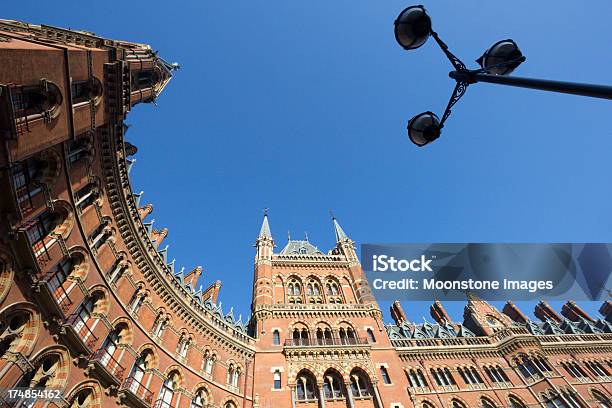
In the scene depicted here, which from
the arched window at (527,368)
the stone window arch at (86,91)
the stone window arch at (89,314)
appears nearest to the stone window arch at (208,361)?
the stone window arch at (89,314)

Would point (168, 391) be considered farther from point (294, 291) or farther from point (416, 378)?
point (416, 378)

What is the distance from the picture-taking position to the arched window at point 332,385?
27.3 metres

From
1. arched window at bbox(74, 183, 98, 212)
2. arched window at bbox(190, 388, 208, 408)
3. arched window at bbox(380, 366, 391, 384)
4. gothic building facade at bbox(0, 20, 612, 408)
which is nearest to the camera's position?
gothic building facade at bbox(0, 20, 612, 408)

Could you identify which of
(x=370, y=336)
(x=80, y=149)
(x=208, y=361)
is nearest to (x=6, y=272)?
(x=80, y=149)

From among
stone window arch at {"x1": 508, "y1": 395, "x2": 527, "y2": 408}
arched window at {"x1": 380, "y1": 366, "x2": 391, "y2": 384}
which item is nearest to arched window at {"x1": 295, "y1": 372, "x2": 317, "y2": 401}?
arched window at {"x1": 380, "y1": 366, "x2": 391, "y2": 384}

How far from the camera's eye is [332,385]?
27.8 meters

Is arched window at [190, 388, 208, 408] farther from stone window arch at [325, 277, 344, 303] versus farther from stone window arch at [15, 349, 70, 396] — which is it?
stone window arch at [325, 277, 344, 303]

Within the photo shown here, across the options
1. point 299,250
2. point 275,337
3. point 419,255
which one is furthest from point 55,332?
point 299,250

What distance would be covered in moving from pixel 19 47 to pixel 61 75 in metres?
2.26

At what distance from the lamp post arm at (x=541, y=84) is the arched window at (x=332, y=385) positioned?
28070 millimetres

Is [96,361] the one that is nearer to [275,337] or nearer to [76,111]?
[76,111]

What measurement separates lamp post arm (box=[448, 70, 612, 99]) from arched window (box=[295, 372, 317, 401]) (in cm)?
2796

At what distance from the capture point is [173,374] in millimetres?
21297

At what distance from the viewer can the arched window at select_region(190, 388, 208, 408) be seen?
71.4ft
